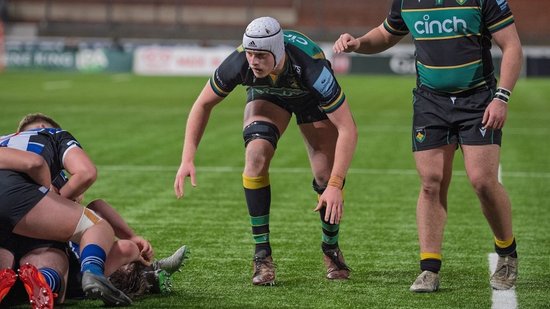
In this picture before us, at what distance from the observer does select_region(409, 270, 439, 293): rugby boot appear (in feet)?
21.5

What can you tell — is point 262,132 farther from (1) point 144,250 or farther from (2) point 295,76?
(1) point 144,250

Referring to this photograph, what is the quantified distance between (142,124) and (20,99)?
5.90 m

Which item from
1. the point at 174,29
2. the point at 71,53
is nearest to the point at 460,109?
the point at 71,53

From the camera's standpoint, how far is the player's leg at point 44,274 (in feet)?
18.0

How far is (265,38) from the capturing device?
6418 mm

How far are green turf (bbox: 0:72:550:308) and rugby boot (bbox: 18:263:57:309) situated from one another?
1.74ft

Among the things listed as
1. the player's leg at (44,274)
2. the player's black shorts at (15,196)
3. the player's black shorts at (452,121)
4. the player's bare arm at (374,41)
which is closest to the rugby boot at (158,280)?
the player's leg at (44,274)

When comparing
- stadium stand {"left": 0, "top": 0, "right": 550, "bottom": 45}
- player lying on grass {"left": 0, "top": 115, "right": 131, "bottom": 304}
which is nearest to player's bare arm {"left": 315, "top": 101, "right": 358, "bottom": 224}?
player lying on grass {"left": 0, "top": 115, "right": 131, "bottom": 304}

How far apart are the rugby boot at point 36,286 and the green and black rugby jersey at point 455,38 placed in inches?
105

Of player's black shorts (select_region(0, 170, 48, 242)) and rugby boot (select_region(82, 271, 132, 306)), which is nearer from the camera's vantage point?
rugby boot (select_region(82, 271, 132, 306))

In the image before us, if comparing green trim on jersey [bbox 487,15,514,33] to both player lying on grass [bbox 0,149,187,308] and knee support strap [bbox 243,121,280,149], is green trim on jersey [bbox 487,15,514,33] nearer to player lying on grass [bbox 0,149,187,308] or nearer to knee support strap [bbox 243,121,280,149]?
knee support strap [bbox 243,121,280,149]

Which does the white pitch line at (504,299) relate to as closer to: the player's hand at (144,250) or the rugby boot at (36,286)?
the player's hand at (144,250)

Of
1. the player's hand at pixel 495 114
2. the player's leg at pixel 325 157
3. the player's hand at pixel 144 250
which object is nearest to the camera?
the player's hand at pixel 495 114

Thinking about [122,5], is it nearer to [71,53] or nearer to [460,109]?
[71,53]
